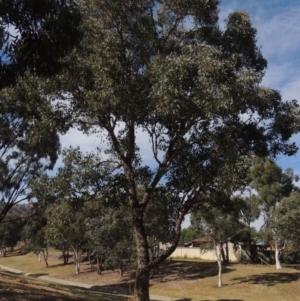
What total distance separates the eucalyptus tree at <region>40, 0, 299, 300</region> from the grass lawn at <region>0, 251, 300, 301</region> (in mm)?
7722

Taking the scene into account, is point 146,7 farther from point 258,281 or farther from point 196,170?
point 258,281

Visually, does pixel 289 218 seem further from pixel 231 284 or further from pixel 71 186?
pixel 71 186

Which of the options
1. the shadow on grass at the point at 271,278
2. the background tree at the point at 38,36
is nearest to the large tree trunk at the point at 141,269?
the background tree at the point at 38,36

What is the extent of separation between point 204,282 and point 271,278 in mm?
5421

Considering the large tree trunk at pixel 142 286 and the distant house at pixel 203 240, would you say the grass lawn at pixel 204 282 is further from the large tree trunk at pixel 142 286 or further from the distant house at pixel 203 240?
the large tree trunk at pixel 142 286

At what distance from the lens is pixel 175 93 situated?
11.6 m

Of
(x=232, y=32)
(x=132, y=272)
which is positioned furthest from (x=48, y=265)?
(x=232, y=32)

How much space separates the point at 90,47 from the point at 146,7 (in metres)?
2.57

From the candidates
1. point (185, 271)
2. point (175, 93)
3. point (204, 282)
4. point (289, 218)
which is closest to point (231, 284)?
point (204, 282)

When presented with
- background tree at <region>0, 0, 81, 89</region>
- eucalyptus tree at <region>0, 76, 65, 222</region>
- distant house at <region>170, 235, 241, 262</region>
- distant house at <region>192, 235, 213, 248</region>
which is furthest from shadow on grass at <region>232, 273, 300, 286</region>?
background tree at <region>0, 0, 81, 89</region>

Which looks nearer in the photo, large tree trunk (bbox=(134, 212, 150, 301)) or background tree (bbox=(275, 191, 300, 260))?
large tree trunk (bbox=(134, 212, 150, 301))

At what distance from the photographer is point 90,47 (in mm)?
13086

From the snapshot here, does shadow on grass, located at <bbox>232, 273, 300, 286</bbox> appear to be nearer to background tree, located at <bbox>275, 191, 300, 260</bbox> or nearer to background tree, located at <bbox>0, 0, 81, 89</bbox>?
background tree, located at <bbox>275, 191, 300, 260</bbox>

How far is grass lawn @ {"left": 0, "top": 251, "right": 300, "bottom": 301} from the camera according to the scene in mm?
28156
